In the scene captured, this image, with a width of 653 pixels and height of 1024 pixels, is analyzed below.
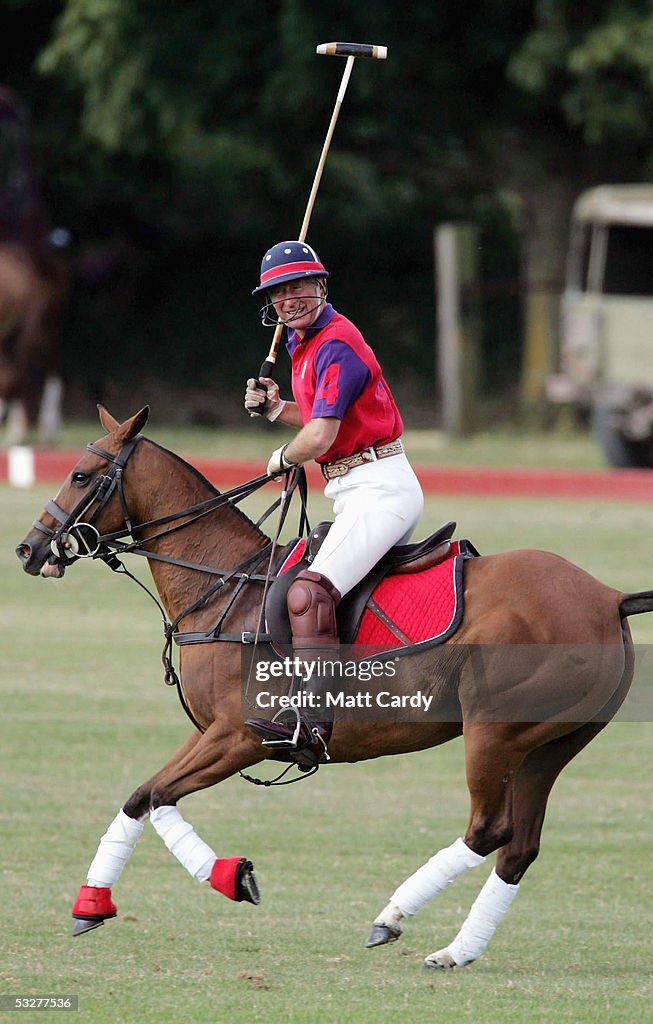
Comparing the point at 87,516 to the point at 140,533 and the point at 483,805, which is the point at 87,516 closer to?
the point at 140,533

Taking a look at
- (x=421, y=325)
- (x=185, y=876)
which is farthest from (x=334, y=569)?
(x=421, y=325)

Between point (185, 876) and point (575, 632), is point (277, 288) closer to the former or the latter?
point (575, 632)

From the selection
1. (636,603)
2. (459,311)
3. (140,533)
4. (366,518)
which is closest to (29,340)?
(459,311)

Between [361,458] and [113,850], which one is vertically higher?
[361,458]

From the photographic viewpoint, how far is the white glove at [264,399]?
21.1ft

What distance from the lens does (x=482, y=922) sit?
602cm

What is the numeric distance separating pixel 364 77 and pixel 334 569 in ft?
62.8

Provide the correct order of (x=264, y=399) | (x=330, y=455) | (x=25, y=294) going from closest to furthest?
(x=330, y=455) < (x=264, y=399) < (x=25, y=294)

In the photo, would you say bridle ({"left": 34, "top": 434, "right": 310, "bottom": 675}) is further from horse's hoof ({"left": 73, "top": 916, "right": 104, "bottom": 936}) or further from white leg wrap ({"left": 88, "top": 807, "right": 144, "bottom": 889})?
horse's hoof ({"left": 73, "top": 916, "right": 104, "bottom": 936})

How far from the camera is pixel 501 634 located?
6.00 metres

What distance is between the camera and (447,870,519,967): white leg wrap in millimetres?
6023

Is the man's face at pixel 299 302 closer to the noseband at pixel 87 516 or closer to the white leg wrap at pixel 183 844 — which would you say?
the noseband at pixel 87 516

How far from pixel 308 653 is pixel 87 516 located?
3.19ft

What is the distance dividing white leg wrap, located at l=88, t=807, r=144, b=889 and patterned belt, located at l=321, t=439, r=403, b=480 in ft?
4.37
